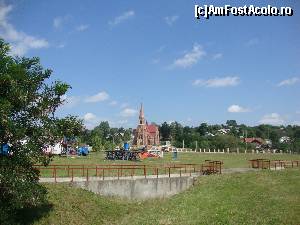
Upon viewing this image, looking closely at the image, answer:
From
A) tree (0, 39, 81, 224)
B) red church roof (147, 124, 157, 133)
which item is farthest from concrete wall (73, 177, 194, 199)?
red church roof (147, 124, 157, 133)

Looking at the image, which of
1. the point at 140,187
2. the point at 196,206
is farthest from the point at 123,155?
the point at 196,206

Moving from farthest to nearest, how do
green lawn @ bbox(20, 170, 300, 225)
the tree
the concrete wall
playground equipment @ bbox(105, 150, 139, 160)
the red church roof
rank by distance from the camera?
the red church roof, playground equipment @ bbox(105, 150, 139, 160), the concrete wall, green lawn @ bbox(20, 170, 300, 225), the tree

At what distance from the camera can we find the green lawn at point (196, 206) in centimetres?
2495

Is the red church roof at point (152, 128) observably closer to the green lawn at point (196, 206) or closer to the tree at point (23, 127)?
the green lawn at point (196, 206)

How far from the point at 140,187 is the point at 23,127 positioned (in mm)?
14724

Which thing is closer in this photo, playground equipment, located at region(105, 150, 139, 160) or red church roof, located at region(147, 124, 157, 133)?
playground equipment, located at region(105, 150, 139, 160)

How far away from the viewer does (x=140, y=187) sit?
33.8m

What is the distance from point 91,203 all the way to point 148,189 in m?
6.21

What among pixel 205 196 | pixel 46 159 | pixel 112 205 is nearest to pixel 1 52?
pixel 46 159

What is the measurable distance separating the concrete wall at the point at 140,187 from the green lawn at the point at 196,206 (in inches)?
27.5

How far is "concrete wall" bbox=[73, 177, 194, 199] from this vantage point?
31.8 meters

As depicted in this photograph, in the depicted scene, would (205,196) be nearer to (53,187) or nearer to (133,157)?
(53,187)

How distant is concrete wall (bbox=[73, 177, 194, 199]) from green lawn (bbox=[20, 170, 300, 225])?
0.70m

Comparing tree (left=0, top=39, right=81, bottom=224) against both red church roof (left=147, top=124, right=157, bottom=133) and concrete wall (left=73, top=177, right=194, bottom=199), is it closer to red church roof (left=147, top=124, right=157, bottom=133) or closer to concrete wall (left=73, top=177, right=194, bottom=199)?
concrete wall (left=73, top=177, right=194, bottom=199)
